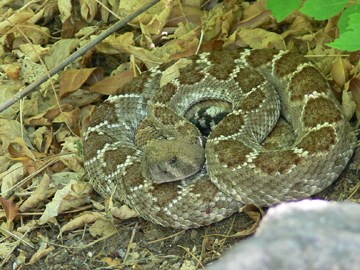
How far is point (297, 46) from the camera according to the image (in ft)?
19.1

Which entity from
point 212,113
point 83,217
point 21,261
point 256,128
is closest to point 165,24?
point 212,113

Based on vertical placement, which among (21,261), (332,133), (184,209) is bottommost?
(21,261)

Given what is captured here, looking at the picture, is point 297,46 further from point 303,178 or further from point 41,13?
point 41,13

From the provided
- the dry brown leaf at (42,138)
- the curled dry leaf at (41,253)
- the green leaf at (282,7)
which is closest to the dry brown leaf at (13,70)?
the dry brown leaf at (42,138)

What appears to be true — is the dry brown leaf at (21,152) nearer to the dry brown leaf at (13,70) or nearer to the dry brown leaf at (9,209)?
the dry brown leaf at (9,209)

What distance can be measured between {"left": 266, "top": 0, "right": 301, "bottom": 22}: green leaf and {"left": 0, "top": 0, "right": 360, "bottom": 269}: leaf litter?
2.97ft

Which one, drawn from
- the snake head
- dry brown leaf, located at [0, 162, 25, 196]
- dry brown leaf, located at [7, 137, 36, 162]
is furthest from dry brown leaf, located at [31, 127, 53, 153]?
the snake head

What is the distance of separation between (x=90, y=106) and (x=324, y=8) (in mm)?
2631

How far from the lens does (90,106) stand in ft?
19.9

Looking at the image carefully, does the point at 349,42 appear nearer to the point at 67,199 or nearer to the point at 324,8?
the point at 324,8

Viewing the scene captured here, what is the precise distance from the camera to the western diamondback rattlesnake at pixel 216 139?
14.7 ft

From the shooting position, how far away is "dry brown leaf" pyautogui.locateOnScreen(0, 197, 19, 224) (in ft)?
16.7

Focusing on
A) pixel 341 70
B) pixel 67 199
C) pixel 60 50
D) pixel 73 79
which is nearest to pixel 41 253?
pixel 67 199

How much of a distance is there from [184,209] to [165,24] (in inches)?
89.4
